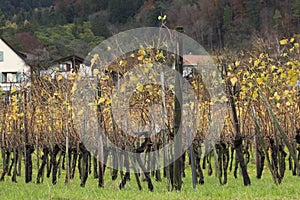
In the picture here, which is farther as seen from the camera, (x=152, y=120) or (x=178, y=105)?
(x=152, y=120)

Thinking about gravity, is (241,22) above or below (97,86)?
above

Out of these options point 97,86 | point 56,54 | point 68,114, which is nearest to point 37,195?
point 97,86

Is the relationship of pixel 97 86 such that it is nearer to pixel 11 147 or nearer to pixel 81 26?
pixel 11 147

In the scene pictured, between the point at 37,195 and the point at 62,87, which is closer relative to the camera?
the point at 37,195

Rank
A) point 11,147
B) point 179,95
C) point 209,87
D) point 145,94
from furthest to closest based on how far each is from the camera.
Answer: point 11,147 → point 209,87 → point 145,94 → point 179,95

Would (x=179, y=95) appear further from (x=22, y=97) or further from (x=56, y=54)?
(x=56, y=54)

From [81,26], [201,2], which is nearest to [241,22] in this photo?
[201,2]

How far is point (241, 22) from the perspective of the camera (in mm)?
53562

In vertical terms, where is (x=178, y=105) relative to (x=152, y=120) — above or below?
above

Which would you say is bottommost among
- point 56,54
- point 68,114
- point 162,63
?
point 68,114

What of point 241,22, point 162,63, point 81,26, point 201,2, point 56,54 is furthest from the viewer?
point 81,26

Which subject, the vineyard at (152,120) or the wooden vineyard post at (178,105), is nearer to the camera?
the wooden vineyard post at (178,105)

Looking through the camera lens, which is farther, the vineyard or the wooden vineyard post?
the vineyard

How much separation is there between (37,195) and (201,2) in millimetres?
68042
